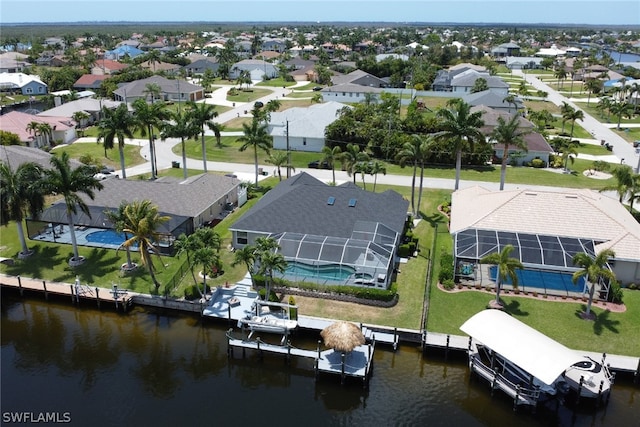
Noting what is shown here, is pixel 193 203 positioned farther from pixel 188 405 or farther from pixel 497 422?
pixel 497 422

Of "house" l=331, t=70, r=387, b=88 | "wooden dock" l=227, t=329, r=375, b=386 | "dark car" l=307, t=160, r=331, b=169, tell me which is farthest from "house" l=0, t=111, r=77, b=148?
"house" l=331, t=70, r=387, b=88

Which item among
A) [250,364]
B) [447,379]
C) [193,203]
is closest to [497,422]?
[447,379]

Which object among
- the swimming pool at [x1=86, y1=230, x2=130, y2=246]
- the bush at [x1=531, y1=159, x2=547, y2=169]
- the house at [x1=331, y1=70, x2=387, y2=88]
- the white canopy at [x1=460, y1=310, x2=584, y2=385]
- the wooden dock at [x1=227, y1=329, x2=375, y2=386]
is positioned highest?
the house at [x1=331, y1=70, x2=387, y2=88]

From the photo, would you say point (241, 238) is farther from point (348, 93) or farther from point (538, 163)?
point (348, 93)

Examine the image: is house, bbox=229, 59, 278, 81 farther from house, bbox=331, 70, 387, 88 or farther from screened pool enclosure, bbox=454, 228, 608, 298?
screened pool enclosure, bbox=454, 228, 608, 298

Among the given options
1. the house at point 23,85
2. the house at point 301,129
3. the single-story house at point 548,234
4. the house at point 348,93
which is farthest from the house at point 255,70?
the single-story house at point 548,234

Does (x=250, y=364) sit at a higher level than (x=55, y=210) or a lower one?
lower

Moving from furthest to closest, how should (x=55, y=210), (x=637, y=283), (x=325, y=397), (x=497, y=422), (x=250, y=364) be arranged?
(x=55, y=210)
(x=637, y=283)
(x=250, y=364)
(x=325, y=397)
(x=497, y=422)
